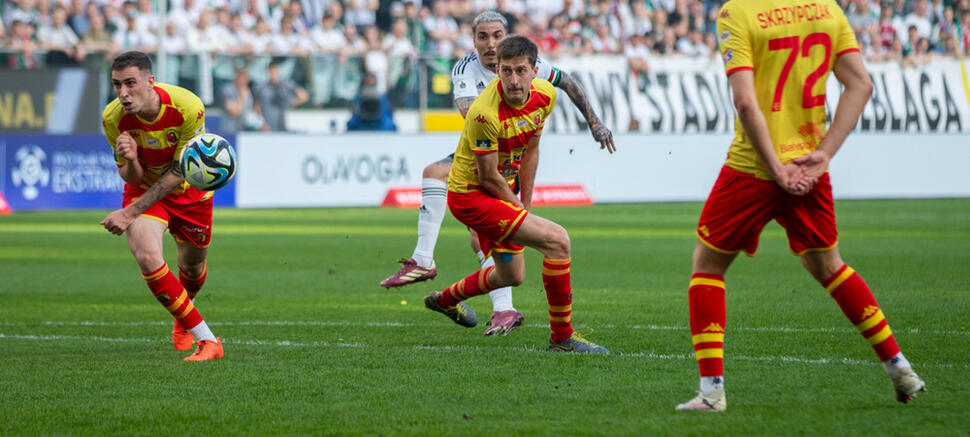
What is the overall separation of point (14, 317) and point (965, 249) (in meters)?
10.3

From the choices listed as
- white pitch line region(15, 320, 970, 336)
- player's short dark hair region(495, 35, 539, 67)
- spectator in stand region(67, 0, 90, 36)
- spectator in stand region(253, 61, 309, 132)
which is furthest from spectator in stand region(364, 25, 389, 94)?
player's short dark hair region(495, 35, 539, 67)

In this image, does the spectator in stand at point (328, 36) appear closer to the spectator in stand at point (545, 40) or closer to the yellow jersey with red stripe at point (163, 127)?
the spectator in stand at point (545, 40)

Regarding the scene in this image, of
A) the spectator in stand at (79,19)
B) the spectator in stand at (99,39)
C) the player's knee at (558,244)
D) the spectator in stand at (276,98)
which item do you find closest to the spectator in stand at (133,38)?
the spectator in stand at (99,39)

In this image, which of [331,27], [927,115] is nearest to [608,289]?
[331,27]

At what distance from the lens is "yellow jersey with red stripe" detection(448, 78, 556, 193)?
733 centimetres

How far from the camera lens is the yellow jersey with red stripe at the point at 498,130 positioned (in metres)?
7.33

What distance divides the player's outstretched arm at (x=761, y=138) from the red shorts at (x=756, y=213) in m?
0.12

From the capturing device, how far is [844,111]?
5379 millimetres

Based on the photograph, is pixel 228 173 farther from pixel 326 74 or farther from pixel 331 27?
pixel 331 27

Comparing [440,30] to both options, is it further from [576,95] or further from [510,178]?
[510,178]

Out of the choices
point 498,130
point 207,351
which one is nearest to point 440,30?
point 498,130

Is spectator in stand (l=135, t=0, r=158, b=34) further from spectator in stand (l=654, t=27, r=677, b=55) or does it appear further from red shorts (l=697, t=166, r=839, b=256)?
red shorts (l=697, t=166, r=839, b=256)

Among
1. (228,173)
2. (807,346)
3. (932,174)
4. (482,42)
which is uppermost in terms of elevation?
Result: (482,42)

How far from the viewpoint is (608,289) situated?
11.3 meters
